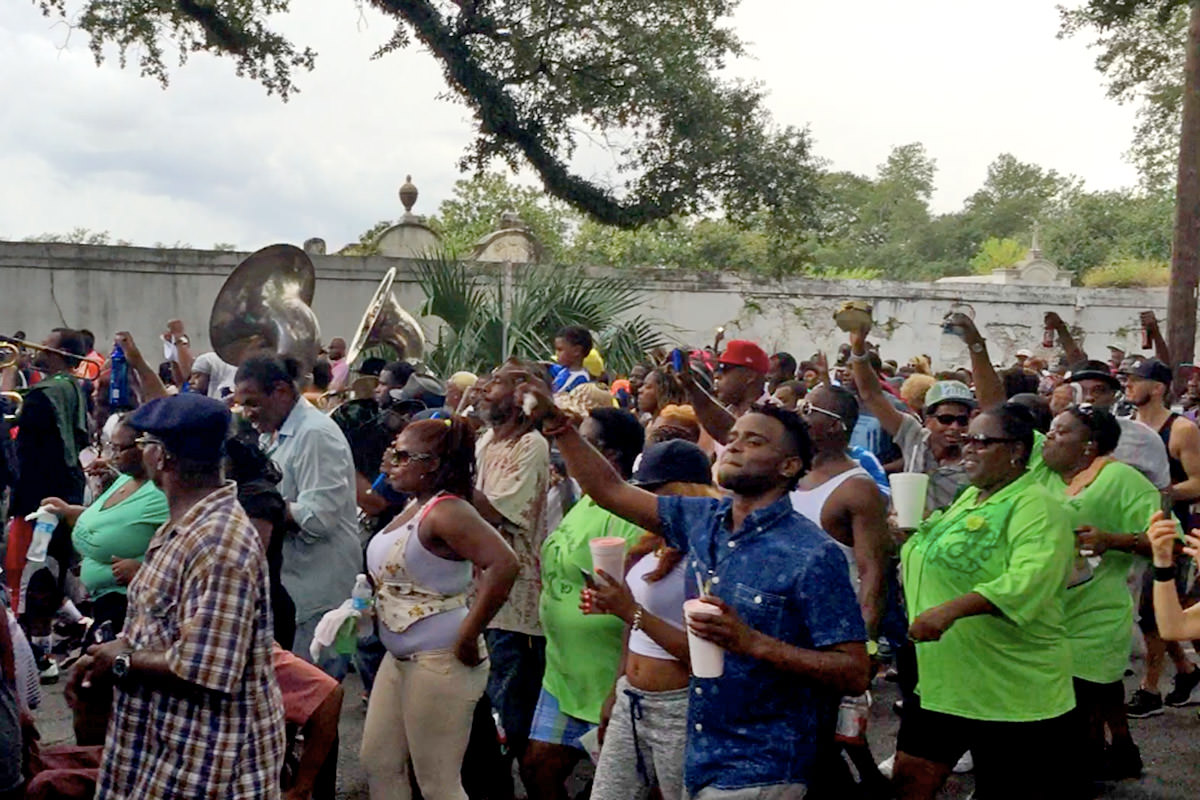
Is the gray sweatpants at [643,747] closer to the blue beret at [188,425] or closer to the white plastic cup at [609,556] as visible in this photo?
the white plastic cup at [609,556]

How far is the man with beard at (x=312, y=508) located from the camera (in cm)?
520

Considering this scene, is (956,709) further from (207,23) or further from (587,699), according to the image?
(207,23)

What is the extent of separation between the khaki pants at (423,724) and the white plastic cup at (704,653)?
1462 mm

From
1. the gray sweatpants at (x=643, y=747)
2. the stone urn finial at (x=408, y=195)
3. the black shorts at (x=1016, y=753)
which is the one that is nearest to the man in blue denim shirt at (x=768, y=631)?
the gray sweatpants at (x=643, y=747)

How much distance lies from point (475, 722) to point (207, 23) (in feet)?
33.0

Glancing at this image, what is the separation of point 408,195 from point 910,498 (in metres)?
19.6

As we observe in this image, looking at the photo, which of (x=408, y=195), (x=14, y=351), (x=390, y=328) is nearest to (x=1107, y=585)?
(x=14, y=351)

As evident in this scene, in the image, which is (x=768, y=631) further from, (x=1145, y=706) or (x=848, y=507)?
(x=1145, y=706)

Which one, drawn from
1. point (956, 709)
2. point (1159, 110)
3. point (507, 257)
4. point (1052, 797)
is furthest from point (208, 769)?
point (1159, 110)

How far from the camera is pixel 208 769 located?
10.6ft

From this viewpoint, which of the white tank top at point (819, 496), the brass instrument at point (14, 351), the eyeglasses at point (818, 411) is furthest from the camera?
the brass instrument at point (14, 351)

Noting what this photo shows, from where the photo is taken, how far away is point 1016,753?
4.41 metres

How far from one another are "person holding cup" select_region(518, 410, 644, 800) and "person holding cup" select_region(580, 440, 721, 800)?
358 millimetres

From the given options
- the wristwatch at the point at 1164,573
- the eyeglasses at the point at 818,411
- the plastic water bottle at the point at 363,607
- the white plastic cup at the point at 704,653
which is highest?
the eyeglasses at the point at 818,411
